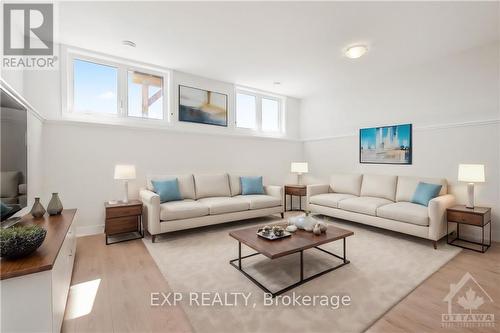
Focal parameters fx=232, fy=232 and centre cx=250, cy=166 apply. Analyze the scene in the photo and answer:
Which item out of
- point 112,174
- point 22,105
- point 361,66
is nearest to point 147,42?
point 22,105

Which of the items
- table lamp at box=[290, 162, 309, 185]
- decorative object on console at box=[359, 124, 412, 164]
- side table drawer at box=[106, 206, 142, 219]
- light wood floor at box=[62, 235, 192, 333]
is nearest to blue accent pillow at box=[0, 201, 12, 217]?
light wood floor at box=[62, 235, 192, 333]

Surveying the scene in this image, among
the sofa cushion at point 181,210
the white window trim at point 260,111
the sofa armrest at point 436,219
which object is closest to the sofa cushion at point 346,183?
the sofa armrest at point 436,219

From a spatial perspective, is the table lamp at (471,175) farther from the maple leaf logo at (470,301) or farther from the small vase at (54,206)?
the small vase at (54,206)

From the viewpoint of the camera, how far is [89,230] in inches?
137

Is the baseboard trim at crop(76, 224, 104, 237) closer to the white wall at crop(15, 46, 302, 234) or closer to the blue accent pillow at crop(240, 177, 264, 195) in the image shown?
the white wall at crop(15, 46, 302, 234)

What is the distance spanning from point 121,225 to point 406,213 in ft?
12.7

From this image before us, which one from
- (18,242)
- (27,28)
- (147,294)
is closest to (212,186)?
(147,294)

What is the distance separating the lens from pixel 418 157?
393cm

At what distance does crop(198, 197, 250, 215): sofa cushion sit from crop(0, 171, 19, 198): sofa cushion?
83.9 inches

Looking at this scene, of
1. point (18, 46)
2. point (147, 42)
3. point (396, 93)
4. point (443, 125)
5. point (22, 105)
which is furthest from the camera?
point (396, 93)

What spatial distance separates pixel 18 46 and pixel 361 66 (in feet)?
15.9

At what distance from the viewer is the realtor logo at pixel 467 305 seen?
1.66 m

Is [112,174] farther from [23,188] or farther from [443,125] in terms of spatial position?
[443,125]

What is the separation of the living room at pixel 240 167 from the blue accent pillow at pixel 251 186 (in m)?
0.02
